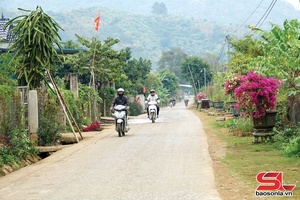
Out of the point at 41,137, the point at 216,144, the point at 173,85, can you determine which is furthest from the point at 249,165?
the point at 173,85

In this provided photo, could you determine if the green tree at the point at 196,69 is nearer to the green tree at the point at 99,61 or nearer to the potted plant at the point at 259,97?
the green tree at the point at 99,61

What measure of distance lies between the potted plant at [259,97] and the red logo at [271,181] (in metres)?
6.08

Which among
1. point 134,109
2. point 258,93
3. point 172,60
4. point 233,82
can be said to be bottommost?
point 134,109

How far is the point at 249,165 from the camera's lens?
1320cm

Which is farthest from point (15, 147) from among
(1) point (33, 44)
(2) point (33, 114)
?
(1) point (33, 44)

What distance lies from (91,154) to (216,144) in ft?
14.4

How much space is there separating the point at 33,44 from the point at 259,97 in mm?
7890

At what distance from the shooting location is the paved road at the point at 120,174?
10.2 meters

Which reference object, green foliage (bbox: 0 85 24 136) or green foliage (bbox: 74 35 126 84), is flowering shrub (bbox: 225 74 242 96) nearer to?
green foliage (bbox: 0 85 24 136)

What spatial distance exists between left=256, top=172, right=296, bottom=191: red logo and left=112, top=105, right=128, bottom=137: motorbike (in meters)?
11.3

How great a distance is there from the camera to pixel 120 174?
40.4 ft

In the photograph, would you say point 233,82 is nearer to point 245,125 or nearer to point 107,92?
point 245,125

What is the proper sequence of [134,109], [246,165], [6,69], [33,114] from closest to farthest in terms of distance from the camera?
[246,165], [6,69], [33,114], [134,109]

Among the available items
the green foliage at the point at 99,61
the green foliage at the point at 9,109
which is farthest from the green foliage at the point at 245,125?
the green foliage at the point at 99,61
